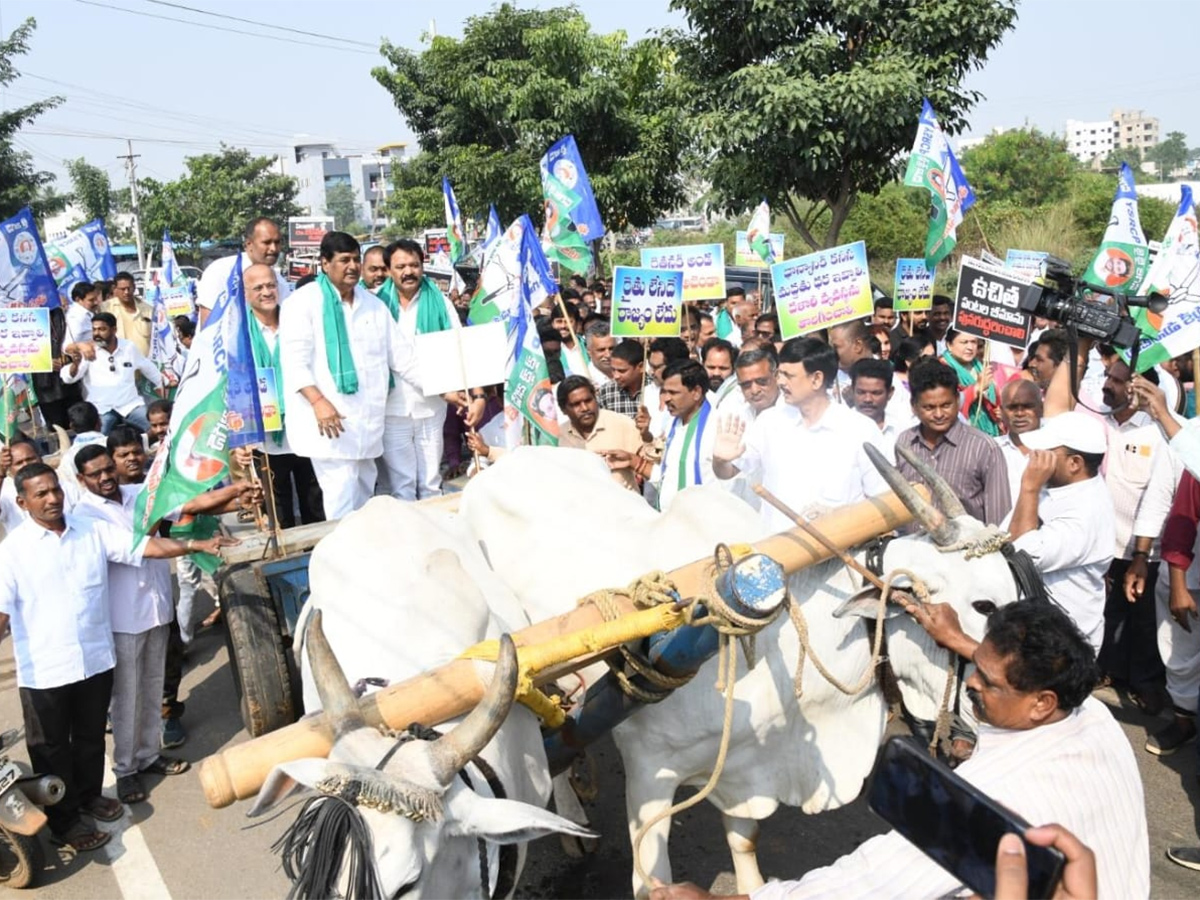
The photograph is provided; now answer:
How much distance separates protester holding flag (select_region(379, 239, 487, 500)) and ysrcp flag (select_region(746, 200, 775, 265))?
6.53 m

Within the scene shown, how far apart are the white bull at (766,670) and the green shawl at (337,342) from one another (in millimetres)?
1807

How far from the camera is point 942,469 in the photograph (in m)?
4.88

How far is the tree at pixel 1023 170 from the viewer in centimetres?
3603

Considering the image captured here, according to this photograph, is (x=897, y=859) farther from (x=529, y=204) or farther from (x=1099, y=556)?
(x=529, y=204)

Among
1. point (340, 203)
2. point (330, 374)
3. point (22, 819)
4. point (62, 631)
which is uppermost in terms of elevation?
point (340, 203)

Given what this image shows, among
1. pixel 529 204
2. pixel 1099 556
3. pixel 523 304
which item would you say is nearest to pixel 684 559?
pixel 1099 556

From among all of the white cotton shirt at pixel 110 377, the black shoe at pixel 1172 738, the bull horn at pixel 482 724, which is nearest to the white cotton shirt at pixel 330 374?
the bull horn at pixel 482 724

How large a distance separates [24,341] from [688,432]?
18.1 ft

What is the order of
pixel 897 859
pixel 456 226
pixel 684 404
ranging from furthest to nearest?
pixel 456 226 < pixel 684 404 < pixel 897 859

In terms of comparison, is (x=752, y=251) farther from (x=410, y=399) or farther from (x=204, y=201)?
(x=204, y=201)

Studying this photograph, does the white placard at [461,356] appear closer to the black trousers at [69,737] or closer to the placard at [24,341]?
the black trousers at [69,737]

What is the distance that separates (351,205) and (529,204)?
6654cm

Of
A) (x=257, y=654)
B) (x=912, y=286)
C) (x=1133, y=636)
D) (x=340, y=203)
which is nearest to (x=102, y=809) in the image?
(x=257, y=654)

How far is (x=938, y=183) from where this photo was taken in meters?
8.05
